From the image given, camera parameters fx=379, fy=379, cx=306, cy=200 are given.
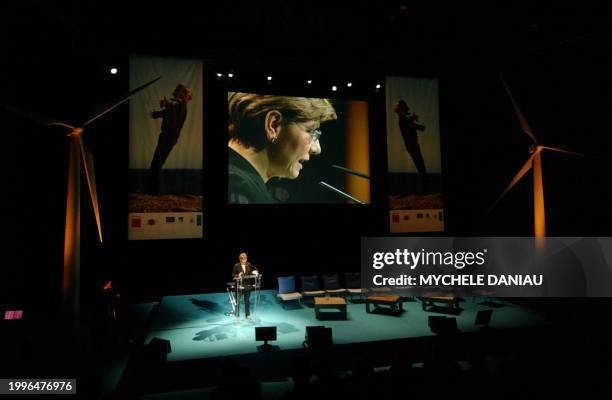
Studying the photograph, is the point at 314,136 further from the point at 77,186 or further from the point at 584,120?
the point at 584,120

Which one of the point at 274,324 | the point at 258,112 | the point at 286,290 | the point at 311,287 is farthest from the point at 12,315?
the point at 258,112

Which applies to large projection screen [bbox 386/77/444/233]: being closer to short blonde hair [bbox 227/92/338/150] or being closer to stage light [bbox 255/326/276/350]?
short blonde hair [bbox 227/92/338/150]

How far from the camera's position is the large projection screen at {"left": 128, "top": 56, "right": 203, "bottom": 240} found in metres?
10.7

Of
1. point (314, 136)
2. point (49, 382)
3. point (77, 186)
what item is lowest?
point (49, 382)

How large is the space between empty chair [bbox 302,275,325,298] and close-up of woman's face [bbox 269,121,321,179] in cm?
319

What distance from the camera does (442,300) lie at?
31.4ft

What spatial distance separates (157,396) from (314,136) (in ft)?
27.4

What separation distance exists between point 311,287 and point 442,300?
3.67 metres

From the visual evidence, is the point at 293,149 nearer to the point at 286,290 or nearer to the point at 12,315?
the point at 286,290

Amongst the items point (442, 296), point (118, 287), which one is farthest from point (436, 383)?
point (118, 287)

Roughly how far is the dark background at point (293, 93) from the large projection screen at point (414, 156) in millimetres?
394

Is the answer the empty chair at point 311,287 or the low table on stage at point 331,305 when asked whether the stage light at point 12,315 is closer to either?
the low table on stage at point 331,305

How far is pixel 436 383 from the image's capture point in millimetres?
4672

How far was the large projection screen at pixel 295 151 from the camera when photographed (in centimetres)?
1153
